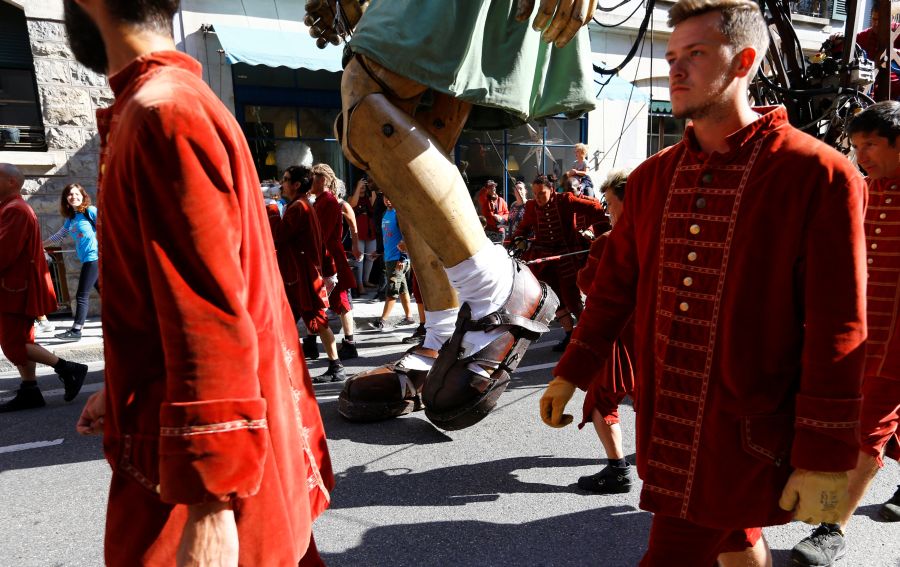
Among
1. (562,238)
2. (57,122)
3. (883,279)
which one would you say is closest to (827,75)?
(562,238)

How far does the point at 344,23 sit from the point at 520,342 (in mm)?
1987

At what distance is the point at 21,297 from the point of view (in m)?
4.65

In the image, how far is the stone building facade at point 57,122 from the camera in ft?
25.0

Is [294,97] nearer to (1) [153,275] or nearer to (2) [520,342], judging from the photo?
(2) [520,342]

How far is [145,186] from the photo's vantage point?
3.41 feet

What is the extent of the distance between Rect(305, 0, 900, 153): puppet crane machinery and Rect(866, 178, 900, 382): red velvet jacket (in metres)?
2.73

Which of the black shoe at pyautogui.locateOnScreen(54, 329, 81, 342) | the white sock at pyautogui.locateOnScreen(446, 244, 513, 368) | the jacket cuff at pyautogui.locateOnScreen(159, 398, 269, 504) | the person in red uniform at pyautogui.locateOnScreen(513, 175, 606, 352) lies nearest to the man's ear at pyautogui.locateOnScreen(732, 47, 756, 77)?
the white sock at pyautogui.locateOnScreen(446, 244, 513, 368)

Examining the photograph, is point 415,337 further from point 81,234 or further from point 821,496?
point 821,496

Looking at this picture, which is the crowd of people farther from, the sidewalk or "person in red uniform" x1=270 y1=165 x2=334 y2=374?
the sidewalk

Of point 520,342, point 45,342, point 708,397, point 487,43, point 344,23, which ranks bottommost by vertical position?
point 45,342

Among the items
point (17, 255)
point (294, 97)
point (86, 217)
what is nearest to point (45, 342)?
point (86, 217)

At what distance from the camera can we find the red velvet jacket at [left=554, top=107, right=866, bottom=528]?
147 centimetres

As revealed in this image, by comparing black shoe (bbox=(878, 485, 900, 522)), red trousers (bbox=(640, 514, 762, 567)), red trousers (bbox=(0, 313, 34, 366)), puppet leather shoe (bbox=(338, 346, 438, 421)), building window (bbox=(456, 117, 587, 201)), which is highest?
building window (bbox=(456, 117, 587, 201))

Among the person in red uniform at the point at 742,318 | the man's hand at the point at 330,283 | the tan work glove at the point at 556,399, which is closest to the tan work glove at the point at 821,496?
the person in red uniform at the point at 742,318
